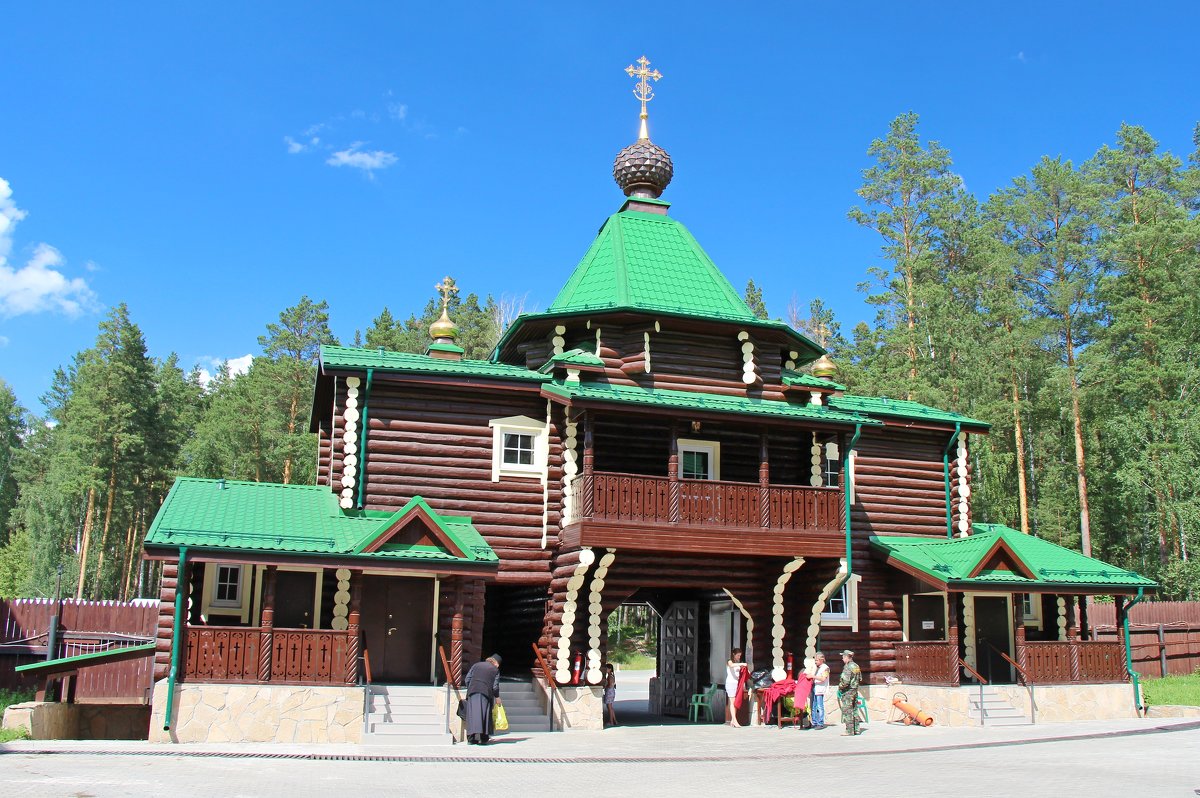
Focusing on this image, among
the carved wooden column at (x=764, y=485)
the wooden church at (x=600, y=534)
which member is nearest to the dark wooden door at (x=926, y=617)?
the wooden church at (x=600, y=534)

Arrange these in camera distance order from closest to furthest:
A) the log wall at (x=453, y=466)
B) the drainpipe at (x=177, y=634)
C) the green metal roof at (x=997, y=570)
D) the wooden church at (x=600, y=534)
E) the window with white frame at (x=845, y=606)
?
the drainpipe at (x=177, y=634) < the wooden church at (x=600, y=534) < the log wall at (x=453, y=466) < the green metal roof at (x=997, y=570) < the window with white frame at (x=845, y=606)

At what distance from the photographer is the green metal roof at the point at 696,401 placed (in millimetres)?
19531

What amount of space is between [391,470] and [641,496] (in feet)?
16.1

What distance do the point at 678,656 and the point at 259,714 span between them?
10964 millimetres

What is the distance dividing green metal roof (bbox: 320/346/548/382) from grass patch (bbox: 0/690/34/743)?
8.11 m

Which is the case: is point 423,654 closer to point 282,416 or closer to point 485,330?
point 282,416

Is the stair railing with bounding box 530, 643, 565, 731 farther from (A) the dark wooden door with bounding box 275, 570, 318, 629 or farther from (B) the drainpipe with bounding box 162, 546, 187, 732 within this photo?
(B) the drainpipe with bounding box 162, 546, 187, 732

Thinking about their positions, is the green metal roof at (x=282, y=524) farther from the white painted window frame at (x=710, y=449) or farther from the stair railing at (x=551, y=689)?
the white painted window frame at (x=710, y=449)

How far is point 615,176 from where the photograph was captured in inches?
1022

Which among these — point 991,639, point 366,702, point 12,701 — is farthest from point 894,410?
point 12,701

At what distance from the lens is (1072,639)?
73.0 feet

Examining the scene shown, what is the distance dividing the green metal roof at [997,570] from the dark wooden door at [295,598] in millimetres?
11956

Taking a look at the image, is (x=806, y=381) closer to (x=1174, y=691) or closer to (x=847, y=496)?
(x=847, y=496)

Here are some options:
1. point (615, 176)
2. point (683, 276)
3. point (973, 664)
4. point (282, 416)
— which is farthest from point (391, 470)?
point (282, 416)
